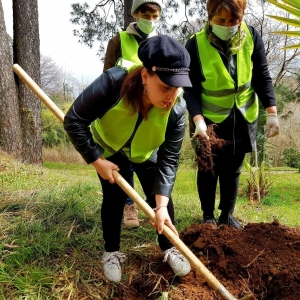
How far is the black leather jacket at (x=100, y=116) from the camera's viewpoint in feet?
5.86

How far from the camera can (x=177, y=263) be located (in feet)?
6.95

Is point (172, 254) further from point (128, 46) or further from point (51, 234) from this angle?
point (128, 46)

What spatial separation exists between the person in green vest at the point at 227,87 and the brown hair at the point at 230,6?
15 mm

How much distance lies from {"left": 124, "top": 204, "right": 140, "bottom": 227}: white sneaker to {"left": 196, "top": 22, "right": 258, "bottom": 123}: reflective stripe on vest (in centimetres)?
99

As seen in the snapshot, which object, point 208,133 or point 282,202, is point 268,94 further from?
point 282,202

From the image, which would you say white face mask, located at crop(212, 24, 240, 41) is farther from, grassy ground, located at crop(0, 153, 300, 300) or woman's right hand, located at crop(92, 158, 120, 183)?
grassy ground, located at crop(0, 153, 300, 300)

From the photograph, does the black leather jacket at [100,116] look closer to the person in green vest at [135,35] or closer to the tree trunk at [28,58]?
the person in green vest at [135,35]

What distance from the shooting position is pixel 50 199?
3146 millimetres

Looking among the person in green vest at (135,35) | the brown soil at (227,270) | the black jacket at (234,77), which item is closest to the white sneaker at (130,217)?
the person in green vest at (135,35)

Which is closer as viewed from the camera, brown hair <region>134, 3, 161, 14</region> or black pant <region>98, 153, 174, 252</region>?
black pant <region>98, 153, 174, 252</region>

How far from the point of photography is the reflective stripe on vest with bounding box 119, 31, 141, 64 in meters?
2.70

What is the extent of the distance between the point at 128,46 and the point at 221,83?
0.77 metres

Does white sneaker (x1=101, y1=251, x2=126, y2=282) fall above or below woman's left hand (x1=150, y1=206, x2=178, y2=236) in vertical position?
below

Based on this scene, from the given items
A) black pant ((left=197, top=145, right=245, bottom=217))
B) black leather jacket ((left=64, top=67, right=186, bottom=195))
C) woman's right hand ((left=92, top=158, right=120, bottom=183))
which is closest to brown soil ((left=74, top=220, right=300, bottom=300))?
black pant ((left=197, top=145, right=245, bottom=217))
